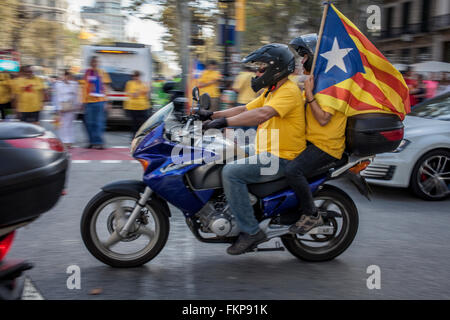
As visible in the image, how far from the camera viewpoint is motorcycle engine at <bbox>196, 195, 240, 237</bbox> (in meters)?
3.79

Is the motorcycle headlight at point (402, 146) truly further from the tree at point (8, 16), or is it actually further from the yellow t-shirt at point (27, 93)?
the tree at point (8, 16)

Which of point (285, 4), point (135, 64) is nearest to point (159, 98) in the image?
point (135, 64)

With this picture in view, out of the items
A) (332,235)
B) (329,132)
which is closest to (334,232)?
(332,235)

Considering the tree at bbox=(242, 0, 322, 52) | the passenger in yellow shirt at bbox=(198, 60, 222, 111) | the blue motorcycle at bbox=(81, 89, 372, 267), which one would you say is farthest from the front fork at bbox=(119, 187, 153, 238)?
the tree at bbox=(242, 0, 322, 52)

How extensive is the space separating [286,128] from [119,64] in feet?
37.0

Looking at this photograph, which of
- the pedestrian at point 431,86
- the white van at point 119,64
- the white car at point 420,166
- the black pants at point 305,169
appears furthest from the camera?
the white van at point 119,64

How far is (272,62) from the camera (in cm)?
363

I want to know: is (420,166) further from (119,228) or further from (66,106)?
(66,106)

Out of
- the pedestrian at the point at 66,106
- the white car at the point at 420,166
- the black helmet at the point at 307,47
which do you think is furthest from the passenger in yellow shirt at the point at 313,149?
the pedestrian at the point at 66,106

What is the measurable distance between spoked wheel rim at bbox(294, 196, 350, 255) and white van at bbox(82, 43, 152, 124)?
34.0ft

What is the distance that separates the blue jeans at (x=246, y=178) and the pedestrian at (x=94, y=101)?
7.18 meters

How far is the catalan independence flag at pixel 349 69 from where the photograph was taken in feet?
12.2

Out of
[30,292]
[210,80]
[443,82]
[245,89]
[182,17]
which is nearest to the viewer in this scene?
[30,292]

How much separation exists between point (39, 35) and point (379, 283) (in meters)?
47.3
